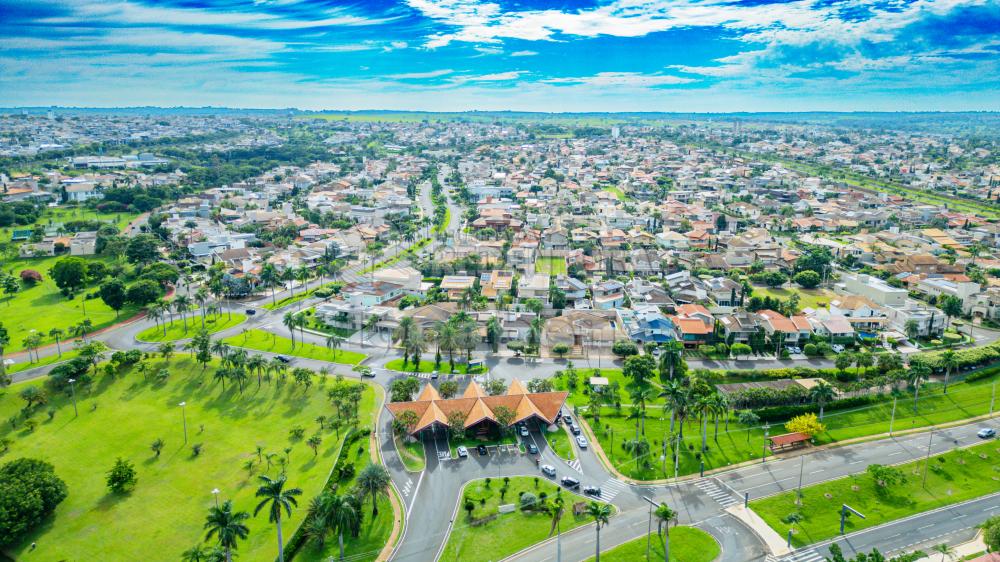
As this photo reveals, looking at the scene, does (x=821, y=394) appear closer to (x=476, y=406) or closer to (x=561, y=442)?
(x=561, y=442)

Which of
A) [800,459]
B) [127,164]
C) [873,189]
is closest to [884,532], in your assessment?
[800,459]

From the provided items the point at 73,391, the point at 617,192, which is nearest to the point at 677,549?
the point at 73,391

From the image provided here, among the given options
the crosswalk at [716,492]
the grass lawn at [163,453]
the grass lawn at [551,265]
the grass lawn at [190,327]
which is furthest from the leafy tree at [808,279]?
the grass lawn at [190,327]

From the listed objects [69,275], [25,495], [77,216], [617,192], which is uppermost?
[77,216]

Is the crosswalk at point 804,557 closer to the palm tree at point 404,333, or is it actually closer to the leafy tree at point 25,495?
the palm tree at point 404,333

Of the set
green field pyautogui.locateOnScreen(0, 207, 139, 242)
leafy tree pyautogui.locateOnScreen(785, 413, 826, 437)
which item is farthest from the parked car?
green field pyautogui.locateOnScreen(0, 207, 139, 242)

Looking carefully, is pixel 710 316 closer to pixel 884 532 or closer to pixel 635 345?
pixel 635 345
